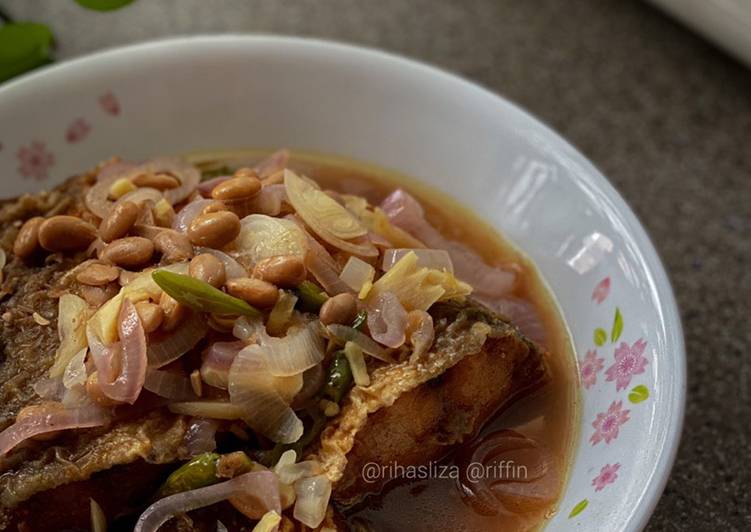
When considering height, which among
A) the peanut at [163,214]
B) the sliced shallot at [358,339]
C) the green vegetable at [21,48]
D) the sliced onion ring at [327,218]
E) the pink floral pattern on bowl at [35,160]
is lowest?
the pink floral pattern on bowl at [35,160]

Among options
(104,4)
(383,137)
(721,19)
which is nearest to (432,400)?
(383,137)

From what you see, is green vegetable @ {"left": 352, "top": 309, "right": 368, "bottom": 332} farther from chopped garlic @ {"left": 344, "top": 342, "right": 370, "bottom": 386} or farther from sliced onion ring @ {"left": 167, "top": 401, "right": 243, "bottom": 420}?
sliced onion ring @ {"left": 167, "top": 401, "right": 243, "bottom": 420}

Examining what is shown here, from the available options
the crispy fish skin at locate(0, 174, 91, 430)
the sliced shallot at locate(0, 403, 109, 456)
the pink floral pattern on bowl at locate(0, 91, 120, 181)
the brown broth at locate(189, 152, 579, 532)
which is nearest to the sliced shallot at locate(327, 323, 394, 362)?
the brown broth at locate(189, 152, 579, 532)

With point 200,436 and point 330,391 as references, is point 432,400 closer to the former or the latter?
point 330,391

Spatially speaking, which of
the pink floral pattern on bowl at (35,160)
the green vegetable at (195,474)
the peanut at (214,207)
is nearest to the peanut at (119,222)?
the peanut at (214,207)

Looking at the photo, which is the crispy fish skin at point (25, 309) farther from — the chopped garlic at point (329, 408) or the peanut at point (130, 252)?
the chopped garlic at point (329, 408)
